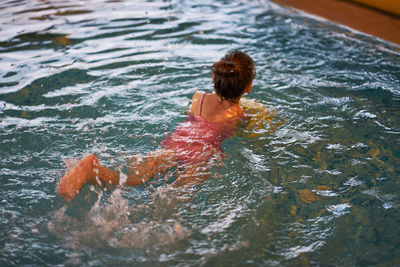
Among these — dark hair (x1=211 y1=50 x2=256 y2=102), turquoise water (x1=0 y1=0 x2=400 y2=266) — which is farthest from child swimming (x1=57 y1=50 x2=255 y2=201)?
turquoise water (x1=0 y1=0 x2=400 y2=266)

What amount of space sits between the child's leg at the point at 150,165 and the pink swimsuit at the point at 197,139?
7cm

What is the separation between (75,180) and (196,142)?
0.88 metres

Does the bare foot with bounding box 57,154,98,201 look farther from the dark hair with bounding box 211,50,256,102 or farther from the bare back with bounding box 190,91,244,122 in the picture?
the dark hair with bounding box 211,50,256,102

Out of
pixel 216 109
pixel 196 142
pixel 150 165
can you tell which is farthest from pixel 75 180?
pixel 216 109

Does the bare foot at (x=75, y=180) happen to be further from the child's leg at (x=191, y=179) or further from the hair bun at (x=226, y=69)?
the hair bun at (x=226, y=69)

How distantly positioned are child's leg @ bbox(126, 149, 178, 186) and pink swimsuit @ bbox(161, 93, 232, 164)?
7 centimetres

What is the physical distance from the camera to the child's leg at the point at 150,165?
2.35m

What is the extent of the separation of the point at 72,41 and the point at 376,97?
3.71 m

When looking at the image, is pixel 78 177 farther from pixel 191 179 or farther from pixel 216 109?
pixel 216 109

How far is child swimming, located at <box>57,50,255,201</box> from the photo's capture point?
2.22 m

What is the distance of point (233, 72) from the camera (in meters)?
2.45

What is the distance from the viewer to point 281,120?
3.02 metres

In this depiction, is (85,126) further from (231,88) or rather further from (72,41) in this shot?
(72,41)

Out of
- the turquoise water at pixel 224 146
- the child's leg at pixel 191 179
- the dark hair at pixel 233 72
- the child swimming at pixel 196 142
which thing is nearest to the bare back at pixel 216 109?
the child swimming at pixel 196 142
